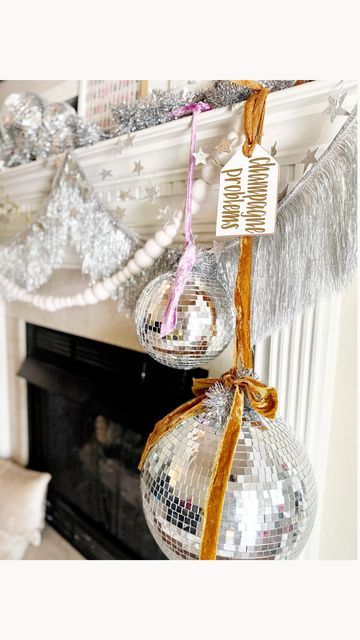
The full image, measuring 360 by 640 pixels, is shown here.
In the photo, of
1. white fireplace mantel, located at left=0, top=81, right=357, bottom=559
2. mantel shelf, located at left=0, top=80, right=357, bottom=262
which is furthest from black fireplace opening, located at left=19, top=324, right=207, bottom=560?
mantel shelf, located at left=0, top=80, right=357, bottom=262

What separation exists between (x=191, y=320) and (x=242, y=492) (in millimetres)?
230

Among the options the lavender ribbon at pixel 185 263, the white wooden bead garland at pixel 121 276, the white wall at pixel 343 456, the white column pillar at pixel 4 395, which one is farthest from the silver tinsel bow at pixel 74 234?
the white column pillar at pixel 4 395

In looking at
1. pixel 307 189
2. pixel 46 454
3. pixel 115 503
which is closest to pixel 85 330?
pixel 115 503

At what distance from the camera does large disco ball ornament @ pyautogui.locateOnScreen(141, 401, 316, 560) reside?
1.55 feet

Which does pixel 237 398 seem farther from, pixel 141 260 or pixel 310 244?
pixel 141 260

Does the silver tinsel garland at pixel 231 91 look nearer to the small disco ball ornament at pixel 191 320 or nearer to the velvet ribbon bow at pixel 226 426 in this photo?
the small disco ball ornament at pixel 191 320

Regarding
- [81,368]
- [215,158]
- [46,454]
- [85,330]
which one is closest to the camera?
[215,158]

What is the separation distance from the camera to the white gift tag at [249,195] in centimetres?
54

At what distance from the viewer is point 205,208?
736 millimetres

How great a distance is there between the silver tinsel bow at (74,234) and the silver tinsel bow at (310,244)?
31cm

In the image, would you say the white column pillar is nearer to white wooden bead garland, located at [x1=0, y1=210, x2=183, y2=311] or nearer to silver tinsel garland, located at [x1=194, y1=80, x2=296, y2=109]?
white wooden bead garland, located at [x1=0, y1=210, x2=183, y2=311]

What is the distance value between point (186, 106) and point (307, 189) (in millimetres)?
267

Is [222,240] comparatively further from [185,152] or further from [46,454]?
[46,454]

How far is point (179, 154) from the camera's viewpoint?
74 cm
